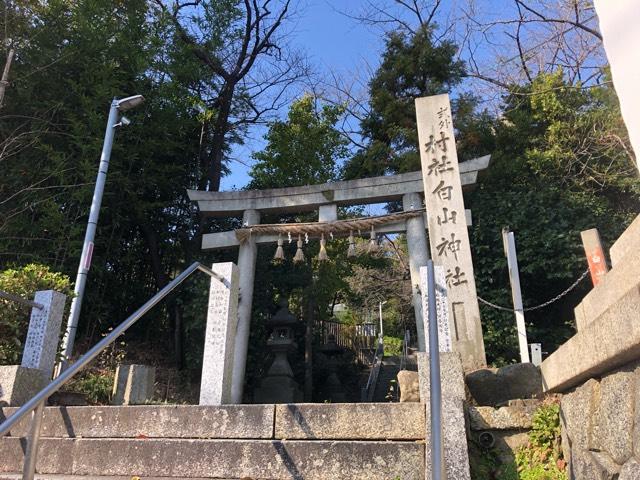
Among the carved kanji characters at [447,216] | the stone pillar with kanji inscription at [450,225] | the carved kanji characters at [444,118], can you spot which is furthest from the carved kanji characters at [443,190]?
the carved kanji characters at [444,118]

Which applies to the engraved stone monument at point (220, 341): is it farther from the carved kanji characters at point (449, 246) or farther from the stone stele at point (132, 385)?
the carved kanji characters at point (449, 246)

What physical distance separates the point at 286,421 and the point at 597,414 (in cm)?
214

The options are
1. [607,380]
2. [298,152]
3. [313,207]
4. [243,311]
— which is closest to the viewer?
[607,380]

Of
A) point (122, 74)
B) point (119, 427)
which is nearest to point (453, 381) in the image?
point (119, 427)

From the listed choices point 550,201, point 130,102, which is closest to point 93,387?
point 130,102

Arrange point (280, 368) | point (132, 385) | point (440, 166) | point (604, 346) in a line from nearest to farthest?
1. point (604, 346)
2. point (132, 385)
3. point (440, 166)
4. point (280, 368)

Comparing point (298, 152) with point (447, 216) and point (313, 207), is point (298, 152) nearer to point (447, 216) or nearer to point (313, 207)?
point (313, 207)

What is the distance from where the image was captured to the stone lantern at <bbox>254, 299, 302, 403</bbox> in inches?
402

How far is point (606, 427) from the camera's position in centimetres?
222

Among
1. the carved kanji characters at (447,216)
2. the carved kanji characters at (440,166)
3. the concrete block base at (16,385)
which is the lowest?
the concrete block base at (16,385)

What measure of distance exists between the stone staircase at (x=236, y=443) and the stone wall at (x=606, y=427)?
993 mm

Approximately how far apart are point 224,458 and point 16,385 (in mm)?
2216

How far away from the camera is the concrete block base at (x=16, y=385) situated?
4246 mm

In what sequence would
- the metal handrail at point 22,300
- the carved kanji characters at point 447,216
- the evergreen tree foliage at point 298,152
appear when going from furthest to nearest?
the evergreen tree foliage at point 298,152 < the carved kanji characters at point 447,216 < the metal handrail at point 22,300
